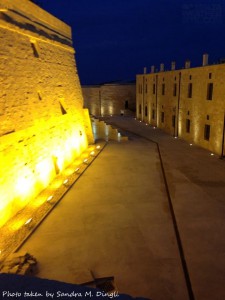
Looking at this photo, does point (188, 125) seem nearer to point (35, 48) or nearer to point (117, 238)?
point (35, 48)

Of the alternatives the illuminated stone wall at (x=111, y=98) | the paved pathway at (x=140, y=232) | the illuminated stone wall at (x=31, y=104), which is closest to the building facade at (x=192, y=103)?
the paved pathway at (x=140, y=232)

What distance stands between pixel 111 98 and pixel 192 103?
729 inches

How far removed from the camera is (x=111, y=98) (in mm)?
36281

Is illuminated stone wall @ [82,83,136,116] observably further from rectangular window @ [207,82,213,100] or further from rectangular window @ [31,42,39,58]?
rectangular window @ [31,42,39,58]

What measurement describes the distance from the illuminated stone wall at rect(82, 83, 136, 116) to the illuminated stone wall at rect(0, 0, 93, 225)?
19.4 meters

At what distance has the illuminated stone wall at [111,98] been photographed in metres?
36.0

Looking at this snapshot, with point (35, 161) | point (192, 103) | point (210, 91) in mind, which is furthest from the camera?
point (192, 103)

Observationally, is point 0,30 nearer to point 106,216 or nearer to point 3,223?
point 3,223

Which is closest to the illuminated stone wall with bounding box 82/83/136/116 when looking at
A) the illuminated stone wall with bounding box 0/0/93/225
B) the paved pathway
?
the illuminated stone wall with bounding box 0/0/93/225

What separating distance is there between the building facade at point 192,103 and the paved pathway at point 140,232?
3879 mm

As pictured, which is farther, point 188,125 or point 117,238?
point 188,125

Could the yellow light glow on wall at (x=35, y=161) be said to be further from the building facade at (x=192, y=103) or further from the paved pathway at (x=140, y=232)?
the building facade at (x=192, y=103)

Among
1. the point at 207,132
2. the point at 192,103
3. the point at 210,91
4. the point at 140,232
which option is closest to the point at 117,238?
the point at 140,232

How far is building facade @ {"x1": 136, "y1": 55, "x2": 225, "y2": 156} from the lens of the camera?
1605 cm
